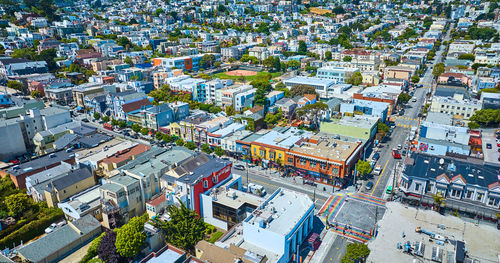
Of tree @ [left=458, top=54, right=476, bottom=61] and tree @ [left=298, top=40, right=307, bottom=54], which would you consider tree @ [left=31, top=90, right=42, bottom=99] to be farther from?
tree @ [left=458, top=54, right=476, bottom=61]

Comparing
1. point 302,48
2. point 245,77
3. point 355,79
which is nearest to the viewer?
point 355,79

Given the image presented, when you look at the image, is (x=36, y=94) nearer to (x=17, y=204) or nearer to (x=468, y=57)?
(x=17, y=204)

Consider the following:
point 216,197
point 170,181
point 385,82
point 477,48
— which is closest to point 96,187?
point 170,181

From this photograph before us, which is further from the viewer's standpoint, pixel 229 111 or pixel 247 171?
pixel 229 111

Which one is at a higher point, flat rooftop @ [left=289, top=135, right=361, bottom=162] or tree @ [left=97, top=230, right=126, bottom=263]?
flat rooftop @ [left=289, top=135, right=361, bottom=162]

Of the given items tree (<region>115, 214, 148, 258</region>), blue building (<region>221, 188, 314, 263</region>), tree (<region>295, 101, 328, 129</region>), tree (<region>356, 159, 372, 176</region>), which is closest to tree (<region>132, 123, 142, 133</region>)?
tree (<region>295, 101, 328, 129</region>)

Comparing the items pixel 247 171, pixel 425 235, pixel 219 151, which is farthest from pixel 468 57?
pixel 219 151

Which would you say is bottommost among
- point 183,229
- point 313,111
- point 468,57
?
point 183,229
